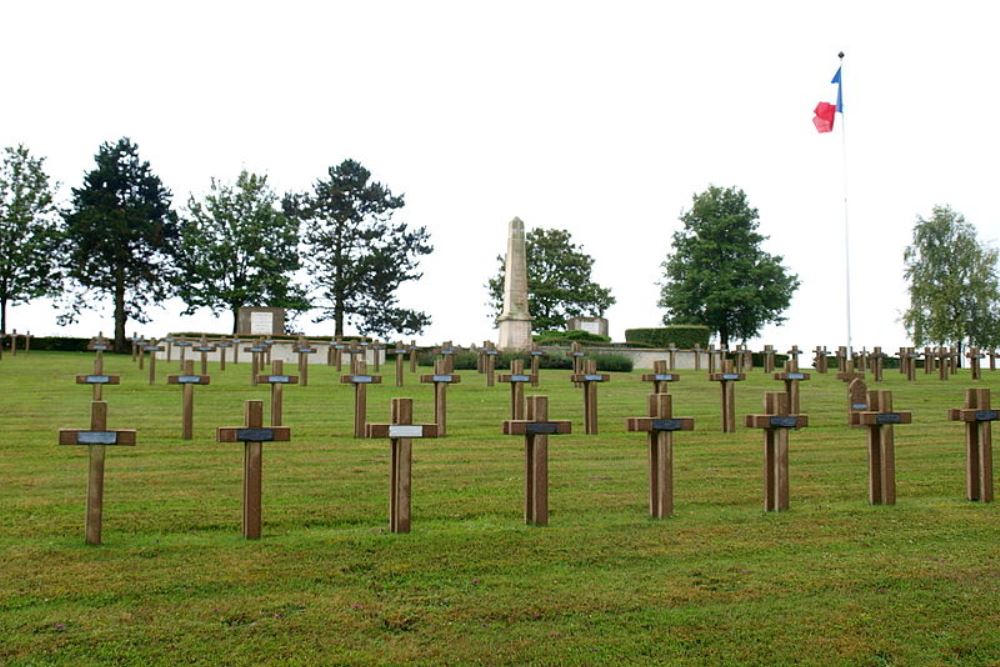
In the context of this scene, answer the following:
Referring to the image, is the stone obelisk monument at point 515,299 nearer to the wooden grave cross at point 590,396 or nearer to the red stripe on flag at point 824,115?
the red stripe on flag at point 824,115

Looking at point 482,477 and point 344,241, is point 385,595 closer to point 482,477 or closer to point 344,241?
point 482,477

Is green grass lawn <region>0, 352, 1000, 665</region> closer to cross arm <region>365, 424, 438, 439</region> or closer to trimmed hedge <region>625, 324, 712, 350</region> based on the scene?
cross arm <region>365, 424, 438, 439</region>

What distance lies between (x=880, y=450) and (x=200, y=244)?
45418mm

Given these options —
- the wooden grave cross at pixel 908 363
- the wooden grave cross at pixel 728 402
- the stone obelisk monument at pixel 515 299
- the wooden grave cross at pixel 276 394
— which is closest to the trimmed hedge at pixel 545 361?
the stone obelisk monument at pixel 515 299

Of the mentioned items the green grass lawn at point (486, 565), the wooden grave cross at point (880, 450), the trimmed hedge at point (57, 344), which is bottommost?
the green grass lawn at point (486, 565)

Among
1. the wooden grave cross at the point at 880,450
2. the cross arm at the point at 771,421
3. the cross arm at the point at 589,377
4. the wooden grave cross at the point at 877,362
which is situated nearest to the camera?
the cross arm at the point at 771,421

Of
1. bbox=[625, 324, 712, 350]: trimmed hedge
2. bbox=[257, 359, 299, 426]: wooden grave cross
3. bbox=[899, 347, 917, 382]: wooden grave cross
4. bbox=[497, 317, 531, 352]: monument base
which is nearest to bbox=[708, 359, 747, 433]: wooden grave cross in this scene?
bbox=[257, 359, 299, 426]: wooden grave cross

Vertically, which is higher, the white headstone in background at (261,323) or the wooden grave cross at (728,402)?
the white headstone in background at (261,323)

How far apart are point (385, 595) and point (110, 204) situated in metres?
46.9

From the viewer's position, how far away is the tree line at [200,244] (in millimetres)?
46469

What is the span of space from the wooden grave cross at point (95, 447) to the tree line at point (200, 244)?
137ft

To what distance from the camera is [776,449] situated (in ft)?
26.4

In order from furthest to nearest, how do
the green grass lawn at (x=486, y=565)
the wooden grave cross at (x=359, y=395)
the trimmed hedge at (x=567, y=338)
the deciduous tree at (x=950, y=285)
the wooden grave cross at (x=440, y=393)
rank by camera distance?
1. the deciduous tree at (x=950, y=285)
2. the trimmed hedge at (x=567, y=338)
3. the wooden grave cross at (x=440, y=393)
4. the wooden grave cross at (x=359, y=395)
5. the green grass lawn at (x=486, y=565)

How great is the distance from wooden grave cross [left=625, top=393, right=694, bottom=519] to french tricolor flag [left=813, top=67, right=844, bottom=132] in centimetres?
2814
